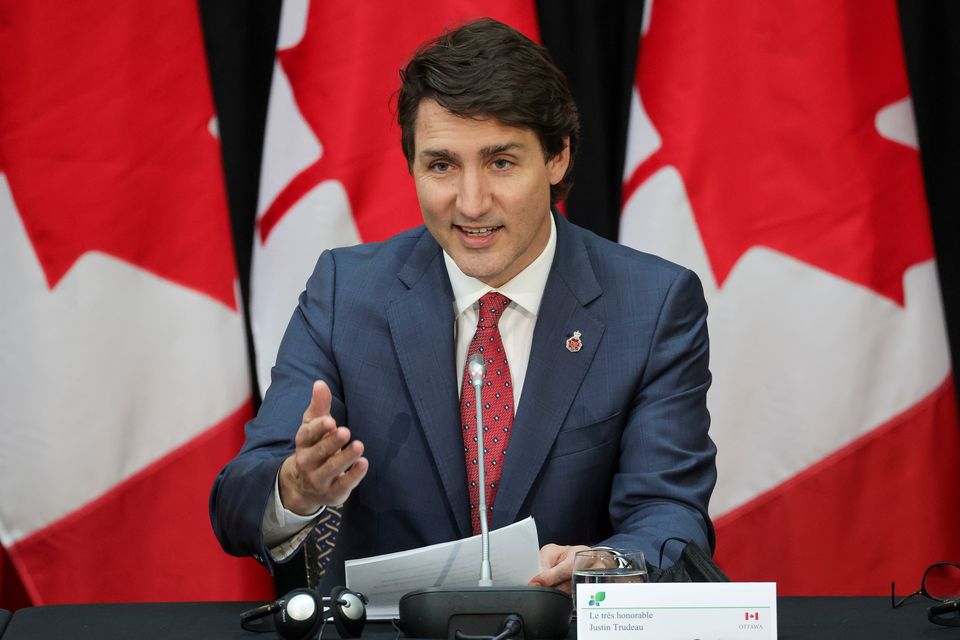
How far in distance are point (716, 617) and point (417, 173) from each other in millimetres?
1173

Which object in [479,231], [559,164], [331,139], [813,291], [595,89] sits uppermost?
[595,89]

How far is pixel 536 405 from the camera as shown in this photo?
222 cm

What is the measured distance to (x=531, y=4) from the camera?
9.77 feet

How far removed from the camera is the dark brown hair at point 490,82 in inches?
86.9

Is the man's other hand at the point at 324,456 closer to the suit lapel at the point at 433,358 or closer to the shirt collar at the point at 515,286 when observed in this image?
the suit lapel at the point at 433,358

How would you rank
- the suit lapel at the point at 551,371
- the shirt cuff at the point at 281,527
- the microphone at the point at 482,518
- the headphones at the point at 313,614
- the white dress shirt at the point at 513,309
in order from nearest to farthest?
1. the headphones at the point at 313,614
2. the microphone at the point at 482,518
3. the shirt cuff at the point at 281,527
4. the suit lapel at the point at 551,371
5. the white dress shirt at the point at 513,309

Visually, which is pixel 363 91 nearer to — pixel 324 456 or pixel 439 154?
pixel 439 154

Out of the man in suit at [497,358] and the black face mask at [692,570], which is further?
the man in suit at [497,358]

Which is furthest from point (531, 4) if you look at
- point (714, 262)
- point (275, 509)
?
point (275, 509)

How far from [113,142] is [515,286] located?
1205 millimetres

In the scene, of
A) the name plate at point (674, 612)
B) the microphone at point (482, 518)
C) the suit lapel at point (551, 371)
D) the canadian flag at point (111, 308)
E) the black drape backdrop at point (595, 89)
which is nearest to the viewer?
the name plate at point (674, 612)

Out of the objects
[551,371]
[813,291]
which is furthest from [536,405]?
[813,291]

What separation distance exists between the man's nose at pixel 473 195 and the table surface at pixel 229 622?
83cm

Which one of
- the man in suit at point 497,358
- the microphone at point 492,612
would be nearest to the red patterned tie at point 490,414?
the man in suit at point 497,358
